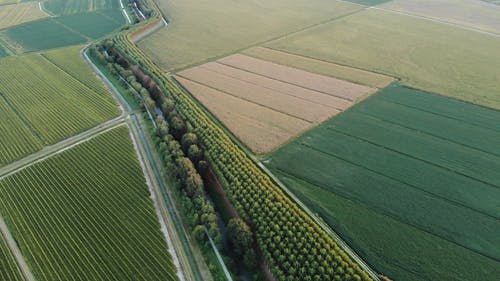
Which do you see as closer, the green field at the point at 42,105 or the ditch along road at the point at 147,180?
the ditch along road at the point at 147,180

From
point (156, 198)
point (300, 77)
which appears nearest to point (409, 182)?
point (156, 198)

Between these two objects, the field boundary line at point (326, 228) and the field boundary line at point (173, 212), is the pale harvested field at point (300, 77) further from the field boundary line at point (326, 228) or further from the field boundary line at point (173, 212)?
the field boundary line at point (173, 212)

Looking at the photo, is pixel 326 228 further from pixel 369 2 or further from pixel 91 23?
pixel 369 2

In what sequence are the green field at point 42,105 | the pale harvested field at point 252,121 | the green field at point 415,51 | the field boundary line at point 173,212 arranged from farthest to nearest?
the green field at point 415,51
the green field at point 42,105
the pale harvested field at point 252,121
the field boundary line at point 173,212

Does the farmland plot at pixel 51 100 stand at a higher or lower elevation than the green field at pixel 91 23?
lower

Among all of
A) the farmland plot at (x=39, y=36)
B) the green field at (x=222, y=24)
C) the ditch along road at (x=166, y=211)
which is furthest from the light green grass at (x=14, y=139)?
the farmland plot at (x=39, y=36)

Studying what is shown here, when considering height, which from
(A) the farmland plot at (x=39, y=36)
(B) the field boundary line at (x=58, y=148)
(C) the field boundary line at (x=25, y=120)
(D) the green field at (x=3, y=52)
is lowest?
(B) the field boundary line at (x=58, y=148)
